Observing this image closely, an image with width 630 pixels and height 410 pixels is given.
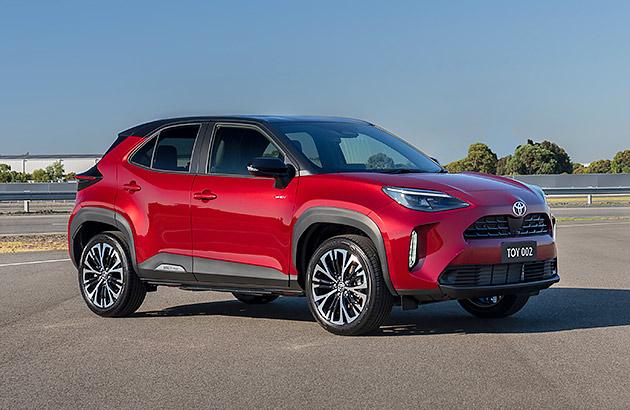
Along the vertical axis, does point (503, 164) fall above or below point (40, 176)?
below

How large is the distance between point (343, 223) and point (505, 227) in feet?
4.08

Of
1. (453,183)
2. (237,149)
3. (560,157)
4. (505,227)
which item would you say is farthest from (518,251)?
(560,157)

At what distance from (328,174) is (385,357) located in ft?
5.59

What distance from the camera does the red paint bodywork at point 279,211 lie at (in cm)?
648

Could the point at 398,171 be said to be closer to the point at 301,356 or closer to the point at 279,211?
the point at 279,211

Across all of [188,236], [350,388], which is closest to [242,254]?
[188,236]

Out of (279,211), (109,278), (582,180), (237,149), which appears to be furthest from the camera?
(582,180)

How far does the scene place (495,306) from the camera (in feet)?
25.4

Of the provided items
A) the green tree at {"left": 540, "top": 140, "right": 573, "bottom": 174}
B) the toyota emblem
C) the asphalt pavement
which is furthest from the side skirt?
the green tree at {"left": 540, "top": 140, "right": 573, "bottom": 174}

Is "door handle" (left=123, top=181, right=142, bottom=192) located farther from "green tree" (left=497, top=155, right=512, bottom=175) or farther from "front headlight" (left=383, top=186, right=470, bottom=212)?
"green tree" (left=497, top=155, right=512, bottom=175)

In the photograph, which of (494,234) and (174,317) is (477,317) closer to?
(494,234)

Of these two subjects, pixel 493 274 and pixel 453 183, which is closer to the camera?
pixel 493 274

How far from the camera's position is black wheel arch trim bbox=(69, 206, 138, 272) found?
807 cm

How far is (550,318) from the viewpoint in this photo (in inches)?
302
